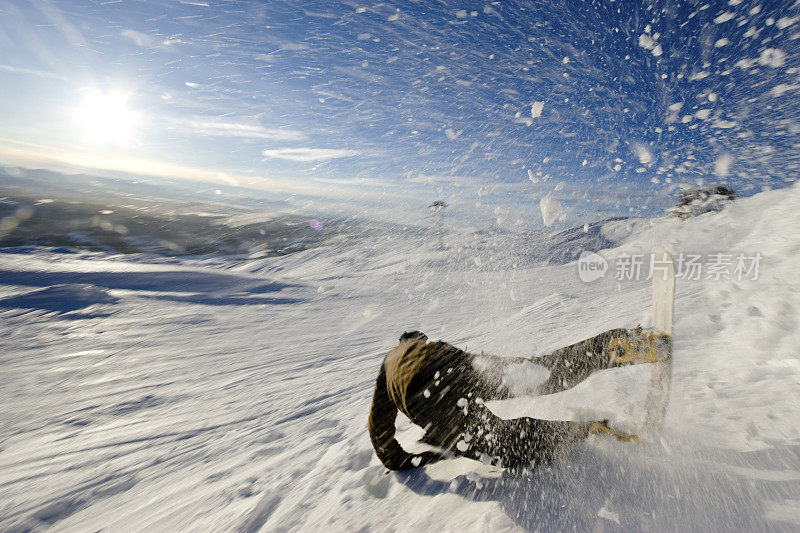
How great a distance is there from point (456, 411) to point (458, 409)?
0.07ft

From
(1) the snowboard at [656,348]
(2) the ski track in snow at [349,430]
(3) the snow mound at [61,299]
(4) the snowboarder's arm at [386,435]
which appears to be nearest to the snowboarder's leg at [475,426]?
(2) the ski track in snow at [349,430]

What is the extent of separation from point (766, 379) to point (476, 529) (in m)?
2.73

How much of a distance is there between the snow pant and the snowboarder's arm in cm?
24

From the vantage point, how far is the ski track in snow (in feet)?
5.75

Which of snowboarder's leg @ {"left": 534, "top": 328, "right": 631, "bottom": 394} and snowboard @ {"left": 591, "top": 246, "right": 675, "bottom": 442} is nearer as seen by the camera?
snowboard @ {"left": 591, "top": 246, "right": 675, "bottom": 442}

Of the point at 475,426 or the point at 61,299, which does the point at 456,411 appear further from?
the point at 61,299

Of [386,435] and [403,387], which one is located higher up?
[403,387]

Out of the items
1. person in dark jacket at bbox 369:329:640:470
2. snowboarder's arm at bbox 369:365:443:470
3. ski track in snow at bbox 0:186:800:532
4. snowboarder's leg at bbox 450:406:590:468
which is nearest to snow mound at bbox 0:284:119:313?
ski track in snow at bbox 0:186:800:532

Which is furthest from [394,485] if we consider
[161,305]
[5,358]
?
[161,305]

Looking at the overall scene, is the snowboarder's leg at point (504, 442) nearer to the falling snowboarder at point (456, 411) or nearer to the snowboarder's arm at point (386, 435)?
the falling snowboarder at point (456, 411)

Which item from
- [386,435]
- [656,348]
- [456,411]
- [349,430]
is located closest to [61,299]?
[349,430]

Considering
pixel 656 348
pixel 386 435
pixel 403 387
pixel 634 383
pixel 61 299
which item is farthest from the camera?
pixel 61 299

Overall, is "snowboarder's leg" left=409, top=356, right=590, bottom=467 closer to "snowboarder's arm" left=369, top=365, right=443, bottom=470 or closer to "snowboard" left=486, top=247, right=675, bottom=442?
"snowboarder's arm" left=369, top=365, right=443, bottom=470

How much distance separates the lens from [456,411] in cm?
200
